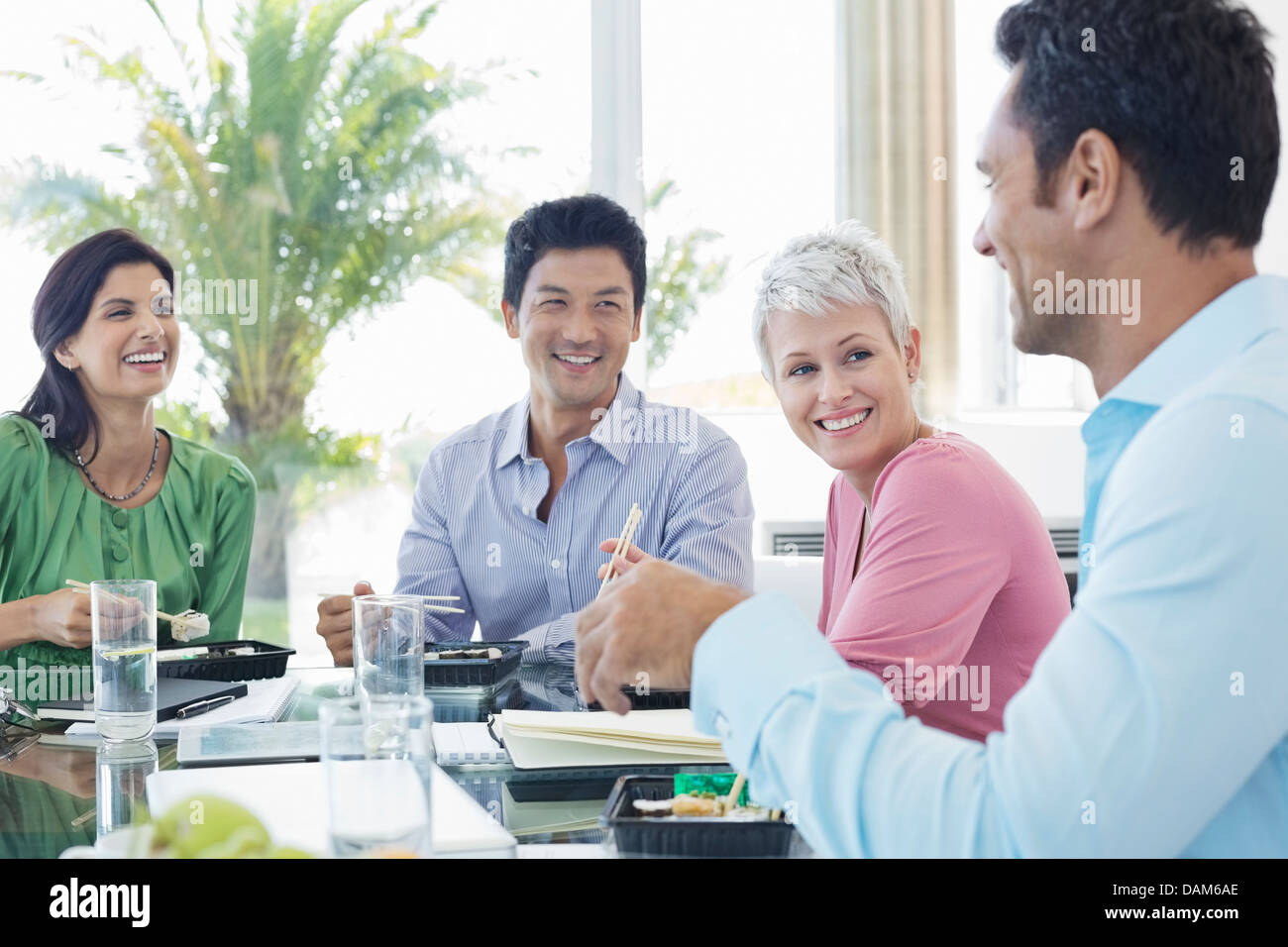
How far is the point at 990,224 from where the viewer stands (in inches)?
40.9

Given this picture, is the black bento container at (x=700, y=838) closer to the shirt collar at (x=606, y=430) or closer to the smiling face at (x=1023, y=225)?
the smiling face at (x=1023, y=225)

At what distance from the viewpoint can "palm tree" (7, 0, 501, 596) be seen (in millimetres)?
4289

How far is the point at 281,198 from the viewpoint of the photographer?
14.3 ft

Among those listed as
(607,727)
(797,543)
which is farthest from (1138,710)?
(797,543)

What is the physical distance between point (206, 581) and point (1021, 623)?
5.70ft

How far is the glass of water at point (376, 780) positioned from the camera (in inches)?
33.0

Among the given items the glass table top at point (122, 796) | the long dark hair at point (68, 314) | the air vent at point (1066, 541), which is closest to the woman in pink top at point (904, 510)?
the glass table top at point (122, 796)

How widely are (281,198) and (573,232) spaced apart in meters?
2.11

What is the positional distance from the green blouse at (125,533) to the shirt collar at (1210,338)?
6.06 ft

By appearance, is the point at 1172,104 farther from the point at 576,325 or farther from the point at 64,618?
the point at 576,325

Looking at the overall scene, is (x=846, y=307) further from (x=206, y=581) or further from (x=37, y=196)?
(x=37, y=196)
